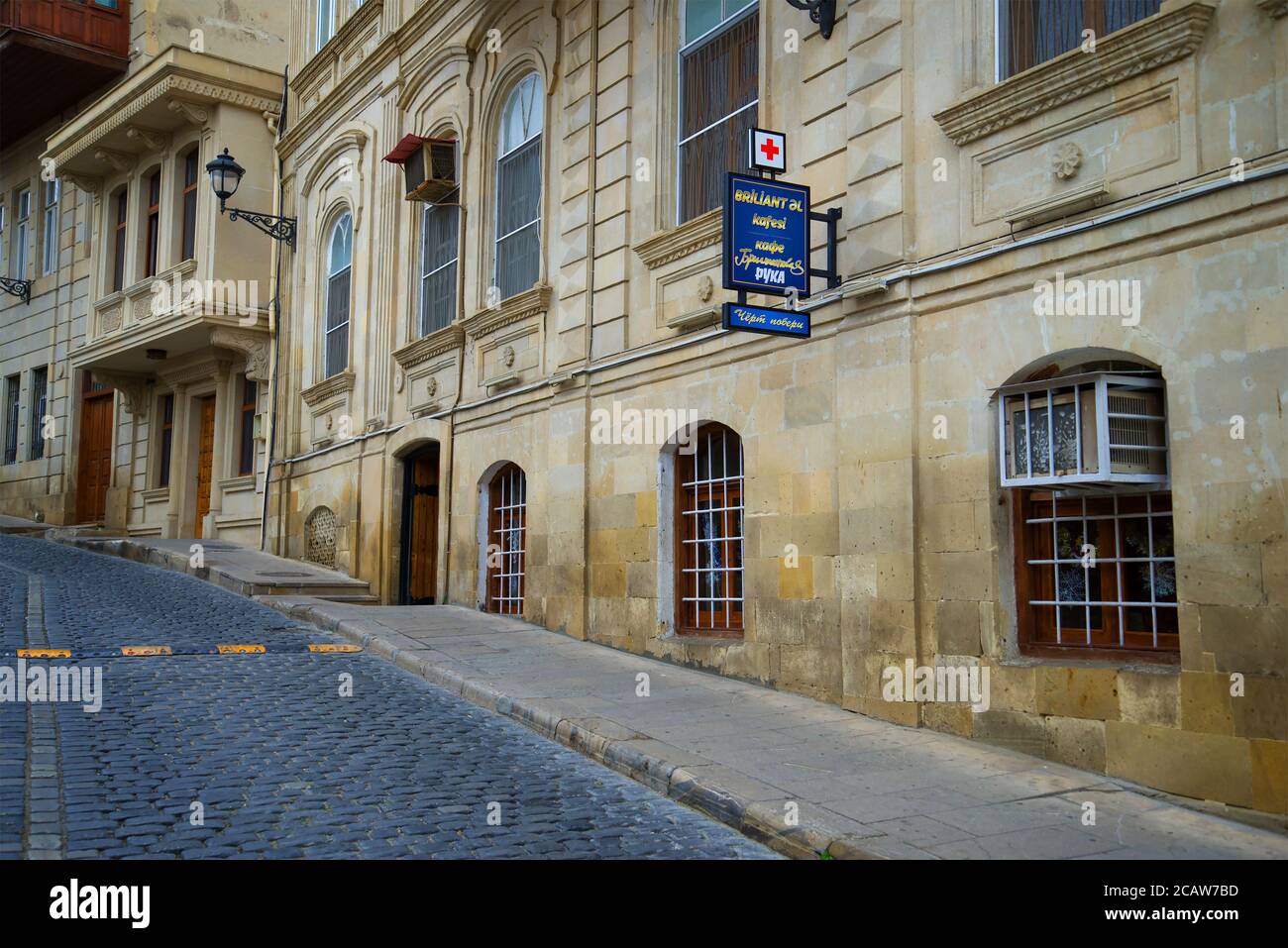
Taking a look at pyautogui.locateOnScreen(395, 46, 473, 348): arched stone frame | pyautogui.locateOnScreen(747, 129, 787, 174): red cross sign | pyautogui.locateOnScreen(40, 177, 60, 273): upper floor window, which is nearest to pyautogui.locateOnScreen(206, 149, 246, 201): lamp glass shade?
pyautogui.locateOnScreen(395, 46, 473, 348): arched stone frame

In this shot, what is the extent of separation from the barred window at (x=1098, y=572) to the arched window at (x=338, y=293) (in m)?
13.0

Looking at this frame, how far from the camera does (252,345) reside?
20.8 m

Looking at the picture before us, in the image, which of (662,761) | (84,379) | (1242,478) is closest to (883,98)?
(1242,478)

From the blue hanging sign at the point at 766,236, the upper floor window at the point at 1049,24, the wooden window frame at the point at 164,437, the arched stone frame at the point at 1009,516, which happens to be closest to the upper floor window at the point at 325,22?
the wooden window frame at the point at 164,437

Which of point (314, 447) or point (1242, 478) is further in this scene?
point (314, 447)

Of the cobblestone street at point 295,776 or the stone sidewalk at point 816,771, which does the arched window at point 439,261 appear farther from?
the cobblestone street at point 295,776

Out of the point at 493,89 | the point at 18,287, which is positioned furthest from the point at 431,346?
the point at 18,287

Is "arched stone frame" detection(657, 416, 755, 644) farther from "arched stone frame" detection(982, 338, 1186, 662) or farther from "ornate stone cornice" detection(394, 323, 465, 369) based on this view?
"ornate stone cornice" detection(394, 323, 465, 369)

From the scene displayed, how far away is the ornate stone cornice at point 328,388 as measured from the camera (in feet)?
59.2

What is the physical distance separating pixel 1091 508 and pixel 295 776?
16.9 ft

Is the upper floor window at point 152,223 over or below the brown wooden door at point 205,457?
over

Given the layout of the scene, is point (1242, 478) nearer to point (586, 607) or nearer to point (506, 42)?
point (586, 607)

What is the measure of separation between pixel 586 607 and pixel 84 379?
60.8ft
